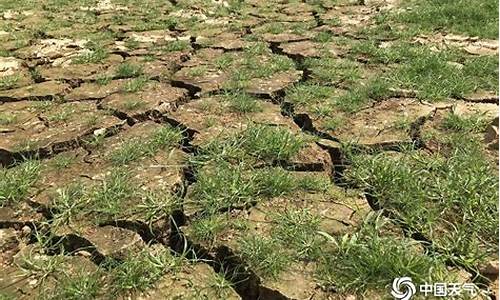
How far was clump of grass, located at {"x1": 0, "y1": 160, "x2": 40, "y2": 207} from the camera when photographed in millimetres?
1889

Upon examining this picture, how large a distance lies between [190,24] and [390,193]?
3.03 meters

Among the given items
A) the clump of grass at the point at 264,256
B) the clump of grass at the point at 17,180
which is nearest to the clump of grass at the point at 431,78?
the clump of grass at the point at 264,256

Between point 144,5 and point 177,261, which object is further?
point 144,5

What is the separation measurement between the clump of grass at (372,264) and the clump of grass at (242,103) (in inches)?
44.6

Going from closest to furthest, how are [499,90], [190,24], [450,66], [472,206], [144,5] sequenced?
[472,206], [499,90], [450,66], [190,24], [144,5]

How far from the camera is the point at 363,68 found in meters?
3.19

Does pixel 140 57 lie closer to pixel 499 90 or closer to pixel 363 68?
pixel 363 68

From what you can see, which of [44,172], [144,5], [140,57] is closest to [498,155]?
[44,172]

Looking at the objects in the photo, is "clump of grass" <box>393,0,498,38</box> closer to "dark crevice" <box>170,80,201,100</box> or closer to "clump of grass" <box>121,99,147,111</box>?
"dark crevice" <box>170,80,201,100</box>

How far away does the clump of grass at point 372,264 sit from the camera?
143 cm

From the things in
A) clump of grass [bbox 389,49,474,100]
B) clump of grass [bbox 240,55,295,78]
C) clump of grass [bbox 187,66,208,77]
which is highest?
clump of grass [bbox 389,49,474,100]

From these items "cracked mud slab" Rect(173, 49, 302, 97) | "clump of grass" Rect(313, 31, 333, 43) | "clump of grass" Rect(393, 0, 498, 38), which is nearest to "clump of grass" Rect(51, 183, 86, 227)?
"cracked mud slab" Rect(173, 49, 302, 97)

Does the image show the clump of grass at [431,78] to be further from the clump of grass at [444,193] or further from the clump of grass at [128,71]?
the clump of grass at [128,71]

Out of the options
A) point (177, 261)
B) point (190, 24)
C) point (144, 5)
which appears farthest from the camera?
point (144, 5)
